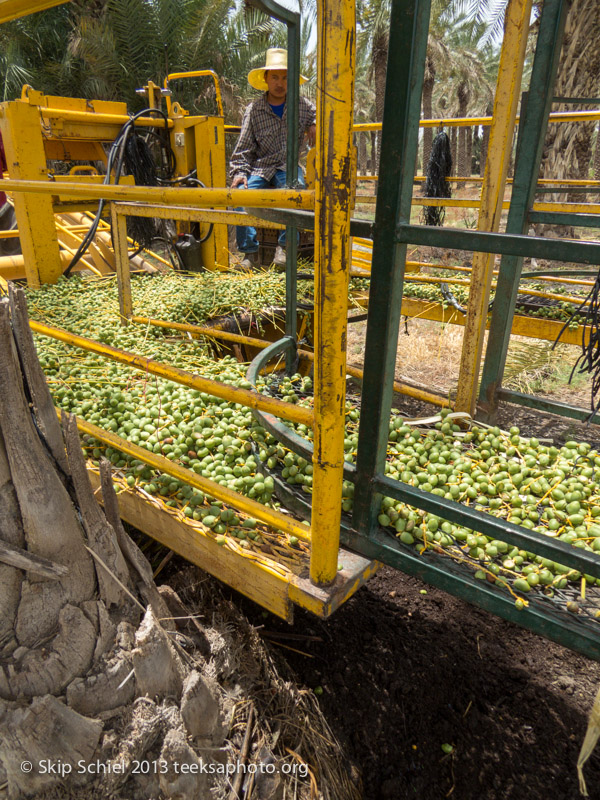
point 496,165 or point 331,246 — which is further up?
point 496,165

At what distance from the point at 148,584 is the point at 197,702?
0.37 meters

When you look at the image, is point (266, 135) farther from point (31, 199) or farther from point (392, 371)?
point (392, 371)

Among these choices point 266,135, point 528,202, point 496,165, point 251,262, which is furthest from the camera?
point 251,262

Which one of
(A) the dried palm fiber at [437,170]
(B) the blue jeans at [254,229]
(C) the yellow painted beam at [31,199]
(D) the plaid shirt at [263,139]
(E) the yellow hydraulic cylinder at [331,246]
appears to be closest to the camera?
(E) the yellow hydraulic cylinder at [331,246]

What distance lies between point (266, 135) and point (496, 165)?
3651mm

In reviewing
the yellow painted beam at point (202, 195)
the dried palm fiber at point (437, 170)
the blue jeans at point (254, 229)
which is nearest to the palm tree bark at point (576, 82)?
the dried palm fiber at point (437, 170)

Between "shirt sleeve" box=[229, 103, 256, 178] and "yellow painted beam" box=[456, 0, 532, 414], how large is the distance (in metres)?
3.61

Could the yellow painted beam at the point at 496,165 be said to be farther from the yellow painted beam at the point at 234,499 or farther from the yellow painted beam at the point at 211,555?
the yellow painted beam at the point at 211,555

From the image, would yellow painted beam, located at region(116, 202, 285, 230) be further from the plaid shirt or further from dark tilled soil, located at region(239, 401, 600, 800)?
the plaid shirt

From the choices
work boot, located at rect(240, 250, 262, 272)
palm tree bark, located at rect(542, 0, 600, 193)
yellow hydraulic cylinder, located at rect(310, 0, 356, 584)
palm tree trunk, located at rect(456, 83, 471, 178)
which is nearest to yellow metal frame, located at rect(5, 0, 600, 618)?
yellow hydraulic cylinder, located at rect(310, 0, 356, 584)

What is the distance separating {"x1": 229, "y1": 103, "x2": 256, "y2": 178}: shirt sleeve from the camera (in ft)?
17.8

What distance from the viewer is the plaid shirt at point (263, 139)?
17.4 feet

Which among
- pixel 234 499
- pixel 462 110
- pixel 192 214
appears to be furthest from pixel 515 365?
pixel 462 110

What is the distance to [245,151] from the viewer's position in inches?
217
